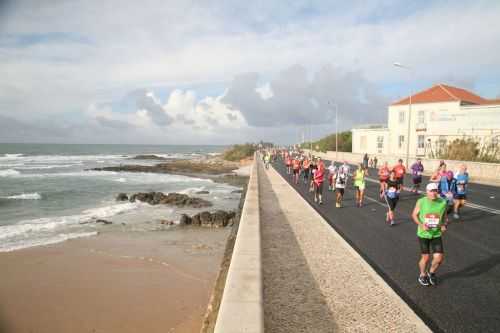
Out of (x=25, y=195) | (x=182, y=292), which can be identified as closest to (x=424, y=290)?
(x=182, y=292)

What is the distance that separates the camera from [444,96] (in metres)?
43.6

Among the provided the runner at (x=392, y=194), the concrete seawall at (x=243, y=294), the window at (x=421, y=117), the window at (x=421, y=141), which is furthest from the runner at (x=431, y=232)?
the window at (x=421, y=117)

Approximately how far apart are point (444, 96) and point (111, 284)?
44488 millimetres

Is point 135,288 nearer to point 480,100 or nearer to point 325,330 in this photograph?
point 325,330

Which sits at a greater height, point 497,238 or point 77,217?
point 497,238

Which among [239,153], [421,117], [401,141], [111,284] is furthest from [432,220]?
[239,153]

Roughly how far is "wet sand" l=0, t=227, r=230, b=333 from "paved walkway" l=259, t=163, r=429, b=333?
87.6 inches

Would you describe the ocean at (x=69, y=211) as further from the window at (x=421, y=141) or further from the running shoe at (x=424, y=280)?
the window at (x=421, y=141)

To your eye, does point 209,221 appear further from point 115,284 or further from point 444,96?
point 444,96

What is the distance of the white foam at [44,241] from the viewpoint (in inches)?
522

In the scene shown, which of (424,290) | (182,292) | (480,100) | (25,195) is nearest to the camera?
(424,290)

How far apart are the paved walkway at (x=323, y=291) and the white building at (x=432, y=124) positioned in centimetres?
2640

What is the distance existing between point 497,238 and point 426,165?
23167mm

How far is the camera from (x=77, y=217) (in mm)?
19203
